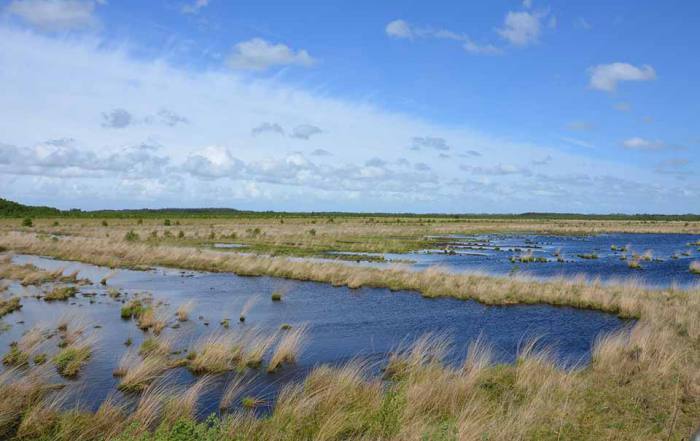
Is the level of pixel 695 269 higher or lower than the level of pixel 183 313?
higher

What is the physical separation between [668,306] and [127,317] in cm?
2207

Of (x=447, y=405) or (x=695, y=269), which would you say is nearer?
(x=447, y=405)

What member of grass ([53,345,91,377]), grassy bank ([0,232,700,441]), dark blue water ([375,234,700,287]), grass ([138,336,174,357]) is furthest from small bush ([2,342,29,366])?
dark blue water ([375,234,700,287])

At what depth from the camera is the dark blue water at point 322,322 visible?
13.8 meters

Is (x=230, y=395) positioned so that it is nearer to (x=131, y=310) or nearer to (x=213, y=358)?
(x=213, y=358)

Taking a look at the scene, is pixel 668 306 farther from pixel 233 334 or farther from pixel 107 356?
pixel 107 356

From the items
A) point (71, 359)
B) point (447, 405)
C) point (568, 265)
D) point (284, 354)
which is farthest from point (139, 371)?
point (568, 265)

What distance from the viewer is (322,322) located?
66.2 feet

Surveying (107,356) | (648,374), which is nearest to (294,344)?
(107,356)

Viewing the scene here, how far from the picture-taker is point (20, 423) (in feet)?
29.7

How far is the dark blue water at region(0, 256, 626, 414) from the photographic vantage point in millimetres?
13828

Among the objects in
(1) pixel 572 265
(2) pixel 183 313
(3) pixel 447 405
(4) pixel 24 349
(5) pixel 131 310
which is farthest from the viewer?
(1) pixel 572 265

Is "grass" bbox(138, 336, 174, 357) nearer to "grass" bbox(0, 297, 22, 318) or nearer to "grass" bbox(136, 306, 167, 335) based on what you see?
"grass" bbox(136, 306, 167, 335)

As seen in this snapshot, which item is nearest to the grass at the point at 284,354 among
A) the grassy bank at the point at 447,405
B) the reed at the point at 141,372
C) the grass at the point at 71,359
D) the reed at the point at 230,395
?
the reed at the point at 230,395
